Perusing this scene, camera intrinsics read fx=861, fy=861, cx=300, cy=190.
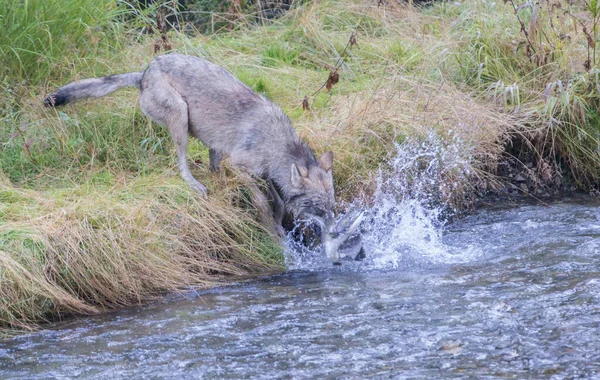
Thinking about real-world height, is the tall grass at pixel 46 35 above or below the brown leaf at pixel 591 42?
above

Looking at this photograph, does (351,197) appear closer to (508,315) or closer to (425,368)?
(508,315)

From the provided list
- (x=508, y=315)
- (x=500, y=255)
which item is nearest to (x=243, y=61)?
(x=500, y=255)

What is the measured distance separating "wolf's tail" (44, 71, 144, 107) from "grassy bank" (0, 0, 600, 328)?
1.13ft

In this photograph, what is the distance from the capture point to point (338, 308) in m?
5.96

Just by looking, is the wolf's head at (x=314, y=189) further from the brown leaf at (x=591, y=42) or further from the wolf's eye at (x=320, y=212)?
the brown leaf at (x=591, y=42)

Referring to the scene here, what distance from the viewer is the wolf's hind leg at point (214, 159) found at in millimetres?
7969

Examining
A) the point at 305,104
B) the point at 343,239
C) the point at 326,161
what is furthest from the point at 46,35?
the point at 343,239

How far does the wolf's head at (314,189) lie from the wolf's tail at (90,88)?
69.9 inches

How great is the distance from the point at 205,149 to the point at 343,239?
2.06 metres

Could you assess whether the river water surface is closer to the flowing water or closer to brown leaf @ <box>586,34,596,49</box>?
the flowing water

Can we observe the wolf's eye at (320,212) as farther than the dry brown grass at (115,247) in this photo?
Yes

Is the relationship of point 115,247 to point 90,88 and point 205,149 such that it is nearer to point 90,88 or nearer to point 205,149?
point 90,88

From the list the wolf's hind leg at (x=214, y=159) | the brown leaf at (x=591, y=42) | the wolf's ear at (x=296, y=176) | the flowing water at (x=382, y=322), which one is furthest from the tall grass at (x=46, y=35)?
the brown leaf at (x=591, y=42)

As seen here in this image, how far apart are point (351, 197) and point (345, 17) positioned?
4.25 m
